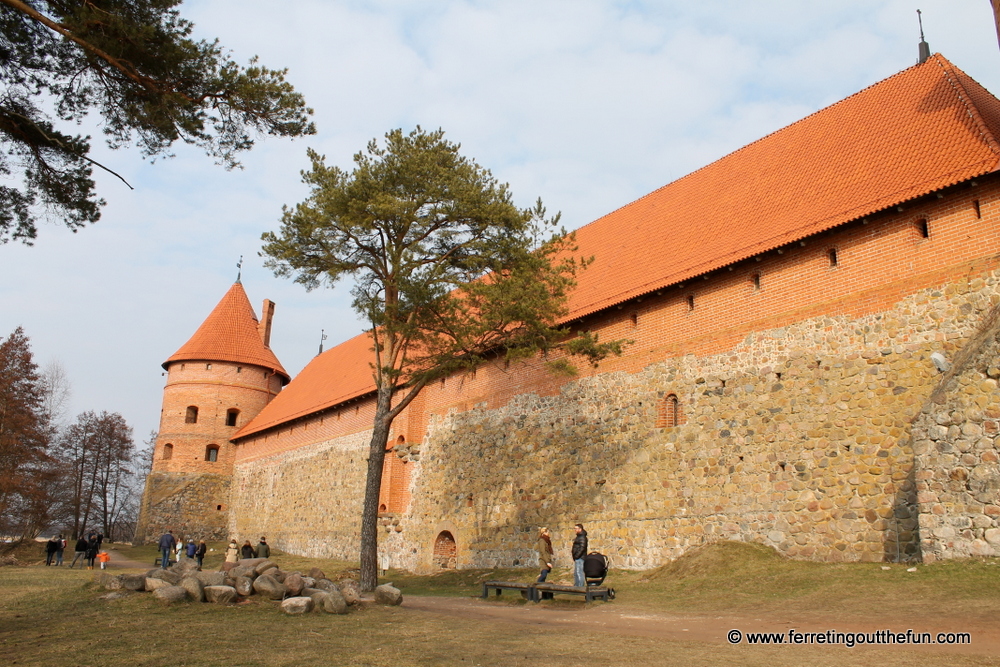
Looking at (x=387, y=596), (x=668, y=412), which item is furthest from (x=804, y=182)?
(x=387, y=596)

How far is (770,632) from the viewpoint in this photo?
286 inches

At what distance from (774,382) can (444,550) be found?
32.2 feet

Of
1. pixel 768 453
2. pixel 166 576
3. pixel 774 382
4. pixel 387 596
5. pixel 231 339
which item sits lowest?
pixel 387 596

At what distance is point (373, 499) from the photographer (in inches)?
488

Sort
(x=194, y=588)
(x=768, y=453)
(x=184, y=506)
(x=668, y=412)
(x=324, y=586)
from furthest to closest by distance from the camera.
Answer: (x=184, y=506) < (x=668, y=412) < (x=768, y=453) < (x=324, y=586) < (x=194, y=588)

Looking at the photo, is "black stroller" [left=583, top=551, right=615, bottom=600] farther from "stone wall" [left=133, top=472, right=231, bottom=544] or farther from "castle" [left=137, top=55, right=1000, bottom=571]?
"stone wall" [left=133, top=472, right=231, bottom=544]

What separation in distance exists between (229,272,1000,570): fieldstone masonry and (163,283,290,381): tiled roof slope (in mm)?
18576

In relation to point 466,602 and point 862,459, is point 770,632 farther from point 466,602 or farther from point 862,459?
point 466,602

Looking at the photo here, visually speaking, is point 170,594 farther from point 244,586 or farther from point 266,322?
point 266,322

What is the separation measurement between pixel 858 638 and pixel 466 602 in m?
6.12

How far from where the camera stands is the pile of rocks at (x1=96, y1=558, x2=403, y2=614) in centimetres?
888

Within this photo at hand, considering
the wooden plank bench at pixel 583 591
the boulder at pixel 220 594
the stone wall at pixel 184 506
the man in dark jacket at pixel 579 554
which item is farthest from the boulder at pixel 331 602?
the stone wall at pixel 184 506

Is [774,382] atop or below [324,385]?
below

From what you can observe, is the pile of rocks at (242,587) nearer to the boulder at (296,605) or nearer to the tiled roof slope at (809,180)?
the boulder at (296,605)
